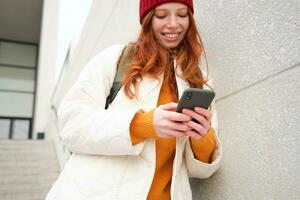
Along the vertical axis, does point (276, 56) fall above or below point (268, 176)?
above

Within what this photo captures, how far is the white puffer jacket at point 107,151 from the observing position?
44.1 inches

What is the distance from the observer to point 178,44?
4.76 ft

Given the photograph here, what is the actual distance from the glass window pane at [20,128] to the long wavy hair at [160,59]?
40.0 ft

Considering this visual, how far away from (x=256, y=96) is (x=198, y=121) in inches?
8.8

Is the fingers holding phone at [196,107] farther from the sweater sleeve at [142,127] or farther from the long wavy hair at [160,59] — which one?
the long wavy hair at [160,59]

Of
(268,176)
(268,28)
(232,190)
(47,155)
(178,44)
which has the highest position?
(268,28)

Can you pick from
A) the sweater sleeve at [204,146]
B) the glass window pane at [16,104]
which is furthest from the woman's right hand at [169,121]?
the glass window pane at [16,104]

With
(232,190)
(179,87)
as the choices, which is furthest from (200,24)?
(232,190)

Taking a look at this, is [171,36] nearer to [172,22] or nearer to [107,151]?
[172,22]

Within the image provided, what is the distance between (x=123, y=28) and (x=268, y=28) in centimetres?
187

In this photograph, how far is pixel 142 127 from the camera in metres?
1.09

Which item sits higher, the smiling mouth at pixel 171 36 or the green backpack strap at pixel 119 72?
the smiling mouth at pixel 171 36

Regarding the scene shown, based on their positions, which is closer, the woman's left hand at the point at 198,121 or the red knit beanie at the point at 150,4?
the woman's left hand at the point at 198,121

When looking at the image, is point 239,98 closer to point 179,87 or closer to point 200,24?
point 179,87
